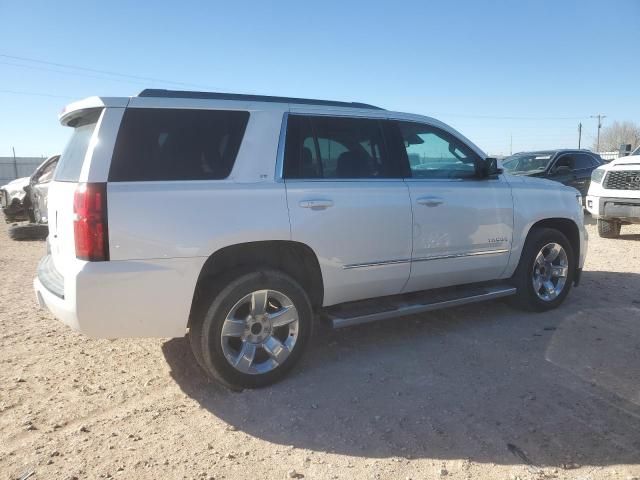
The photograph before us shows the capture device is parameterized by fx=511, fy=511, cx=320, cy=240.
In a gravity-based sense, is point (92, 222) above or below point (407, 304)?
above

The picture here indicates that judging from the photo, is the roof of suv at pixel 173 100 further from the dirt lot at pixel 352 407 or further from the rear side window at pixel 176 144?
the dirt lot at pixel 352 407

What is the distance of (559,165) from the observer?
12.5 metres

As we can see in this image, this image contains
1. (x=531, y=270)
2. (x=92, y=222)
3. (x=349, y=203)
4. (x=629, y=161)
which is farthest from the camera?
(x=629, y=161)

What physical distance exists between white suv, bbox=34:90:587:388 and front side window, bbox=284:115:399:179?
0.4 inches

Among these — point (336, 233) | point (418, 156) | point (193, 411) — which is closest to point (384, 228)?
point (336, 233)

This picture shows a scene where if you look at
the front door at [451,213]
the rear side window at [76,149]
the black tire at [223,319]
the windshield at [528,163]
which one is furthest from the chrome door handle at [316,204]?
the windshield at [528,163]

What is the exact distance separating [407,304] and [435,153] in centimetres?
141

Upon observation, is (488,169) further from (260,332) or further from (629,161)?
(629,161)

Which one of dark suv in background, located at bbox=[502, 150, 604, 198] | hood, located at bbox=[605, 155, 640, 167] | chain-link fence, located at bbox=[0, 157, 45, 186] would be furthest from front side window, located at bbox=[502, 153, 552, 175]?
chain-link fence, located at bbox=[0, 157, 45, 186]

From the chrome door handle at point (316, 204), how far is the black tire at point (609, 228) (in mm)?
8622

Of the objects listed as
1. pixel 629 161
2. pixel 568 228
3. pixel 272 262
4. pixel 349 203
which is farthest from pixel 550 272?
pixel 629 161

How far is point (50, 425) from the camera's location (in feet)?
10.2

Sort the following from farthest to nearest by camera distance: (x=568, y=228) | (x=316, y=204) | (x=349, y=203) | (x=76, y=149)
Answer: (x=568, y=228), (x=349, y=203), (x=316, y=204), (x=76, y=149)

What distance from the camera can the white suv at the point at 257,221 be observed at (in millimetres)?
3129
